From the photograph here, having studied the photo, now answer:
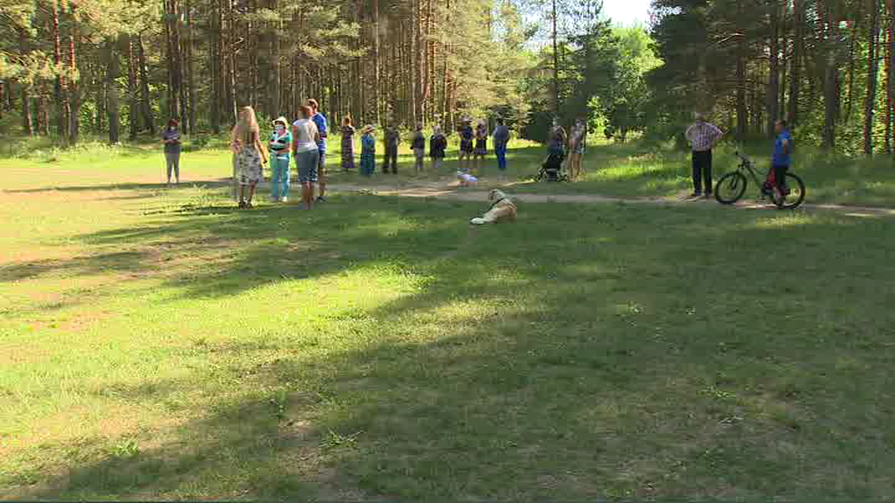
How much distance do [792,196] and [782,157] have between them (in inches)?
44.4

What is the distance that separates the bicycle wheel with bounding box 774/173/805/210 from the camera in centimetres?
1522

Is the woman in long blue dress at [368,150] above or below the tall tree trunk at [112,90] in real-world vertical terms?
below

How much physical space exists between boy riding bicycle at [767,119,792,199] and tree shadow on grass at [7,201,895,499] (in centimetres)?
Result: 610

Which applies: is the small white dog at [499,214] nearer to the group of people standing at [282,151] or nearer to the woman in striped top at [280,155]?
the group of people standing at [282,151]

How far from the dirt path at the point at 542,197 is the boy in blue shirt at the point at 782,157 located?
0.54 m

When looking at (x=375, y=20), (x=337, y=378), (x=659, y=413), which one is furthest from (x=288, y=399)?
(x=375, y=20)

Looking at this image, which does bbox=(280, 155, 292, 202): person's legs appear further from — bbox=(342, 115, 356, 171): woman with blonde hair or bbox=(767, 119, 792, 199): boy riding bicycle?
bbox=(767, 119, 792, 199): boy riding bicycle

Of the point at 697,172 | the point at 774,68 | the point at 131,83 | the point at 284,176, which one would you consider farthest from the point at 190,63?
the point at 697,172

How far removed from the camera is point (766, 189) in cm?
1554

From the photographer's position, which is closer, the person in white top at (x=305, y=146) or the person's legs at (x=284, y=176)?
the person in white top at (x=305, y=146)

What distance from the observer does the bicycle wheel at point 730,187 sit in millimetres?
16172

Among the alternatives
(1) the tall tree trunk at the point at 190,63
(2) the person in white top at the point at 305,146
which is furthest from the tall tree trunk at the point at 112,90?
Answer: (2) the person in white top at the point at 305,146

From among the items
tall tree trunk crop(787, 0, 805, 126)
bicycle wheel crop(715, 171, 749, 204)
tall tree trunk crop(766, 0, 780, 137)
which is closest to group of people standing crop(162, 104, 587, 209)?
bicycle wheel crop(715, 171, 749, 204)

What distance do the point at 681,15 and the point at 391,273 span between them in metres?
Answer: 30.1
